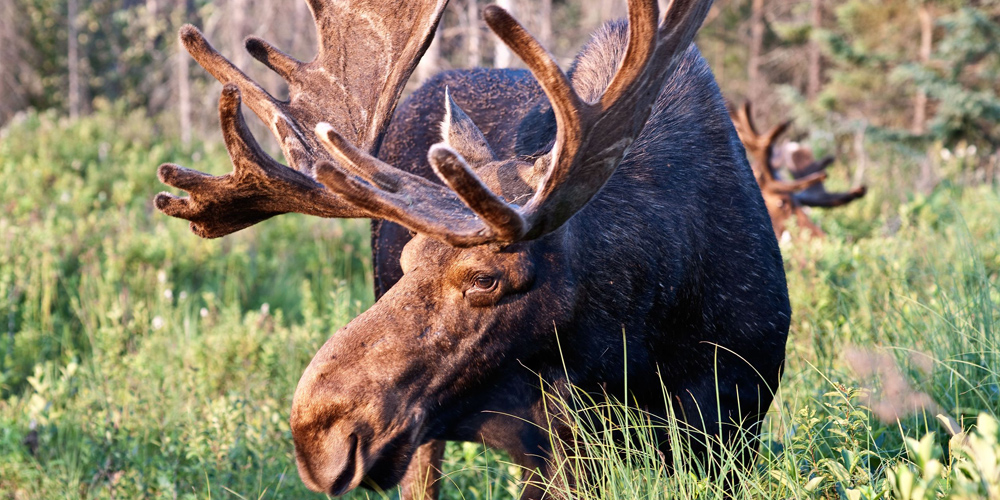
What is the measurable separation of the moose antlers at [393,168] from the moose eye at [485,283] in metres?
0.17

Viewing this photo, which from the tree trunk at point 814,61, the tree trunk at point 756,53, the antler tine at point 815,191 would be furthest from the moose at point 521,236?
the tree trunk at point 756,53

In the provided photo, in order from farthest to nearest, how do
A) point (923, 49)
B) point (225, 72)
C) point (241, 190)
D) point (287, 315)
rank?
point (923, 49) → point (287, 315) → point (225, 72) → point (241, 190)

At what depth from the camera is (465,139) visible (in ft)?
10.2

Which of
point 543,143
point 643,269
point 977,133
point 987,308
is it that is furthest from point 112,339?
point 977,133

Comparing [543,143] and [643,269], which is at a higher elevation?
[543,143]

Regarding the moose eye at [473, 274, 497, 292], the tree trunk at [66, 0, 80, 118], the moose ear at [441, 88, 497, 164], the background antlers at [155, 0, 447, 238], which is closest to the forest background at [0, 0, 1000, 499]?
the moose eye at [473, 274, 497, 292]

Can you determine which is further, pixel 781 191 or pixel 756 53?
pixel 756 53

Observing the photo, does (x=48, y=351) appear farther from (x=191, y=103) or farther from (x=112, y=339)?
(x=191, y=103)

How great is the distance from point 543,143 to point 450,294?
923 mm

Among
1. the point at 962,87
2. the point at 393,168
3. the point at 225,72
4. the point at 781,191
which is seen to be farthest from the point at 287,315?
the point at 962,87

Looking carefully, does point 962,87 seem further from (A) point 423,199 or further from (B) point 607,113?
(A) point 423,199

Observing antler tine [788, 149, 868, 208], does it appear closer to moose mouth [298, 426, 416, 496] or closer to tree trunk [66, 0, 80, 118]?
moose mouth [298, 426, 416, 496]

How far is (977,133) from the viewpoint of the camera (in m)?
15.2

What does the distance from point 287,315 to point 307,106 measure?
3.81 m
